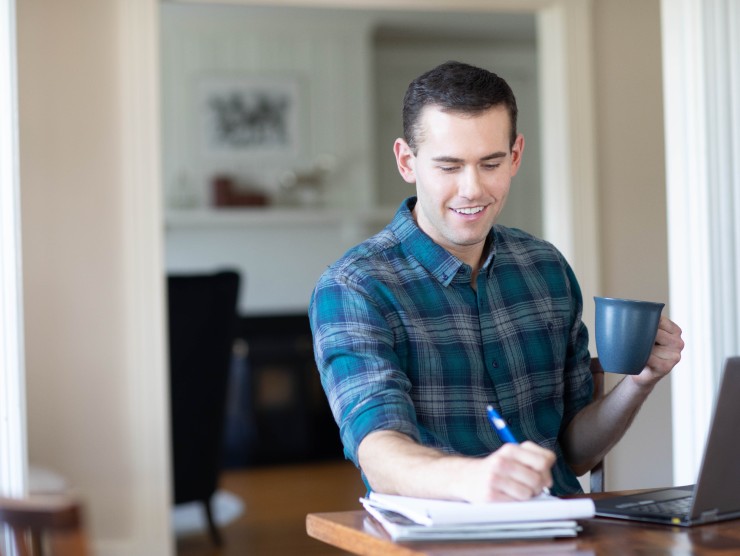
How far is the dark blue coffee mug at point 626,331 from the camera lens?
142cm

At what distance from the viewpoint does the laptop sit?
1216 mm

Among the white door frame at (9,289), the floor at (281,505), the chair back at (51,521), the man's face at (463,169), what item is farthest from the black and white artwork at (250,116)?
the chair back at (51,521)

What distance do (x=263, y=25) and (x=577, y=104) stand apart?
307cm

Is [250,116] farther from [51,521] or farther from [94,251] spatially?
[51,521]

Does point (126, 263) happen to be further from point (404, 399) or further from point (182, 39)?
point (182, 39)

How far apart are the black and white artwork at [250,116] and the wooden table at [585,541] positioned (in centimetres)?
538

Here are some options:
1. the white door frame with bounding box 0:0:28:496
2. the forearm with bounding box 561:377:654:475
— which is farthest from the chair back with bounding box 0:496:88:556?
the white door frame with bounding box 0:0:28:496

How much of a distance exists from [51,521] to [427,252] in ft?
3.45

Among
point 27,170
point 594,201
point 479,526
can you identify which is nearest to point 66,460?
point 27,170

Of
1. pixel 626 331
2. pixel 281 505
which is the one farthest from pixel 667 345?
pixel 281 505

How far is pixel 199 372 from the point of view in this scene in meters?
4.16

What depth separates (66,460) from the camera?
3.59 meters

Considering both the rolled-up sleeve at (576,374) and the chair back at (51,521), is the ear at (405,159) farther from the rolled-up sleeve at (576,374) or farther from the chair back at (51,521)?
the chair back at (51,521)

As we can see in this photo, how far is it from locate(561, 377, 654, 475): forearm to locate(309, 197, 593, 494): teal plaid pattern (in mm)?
29
